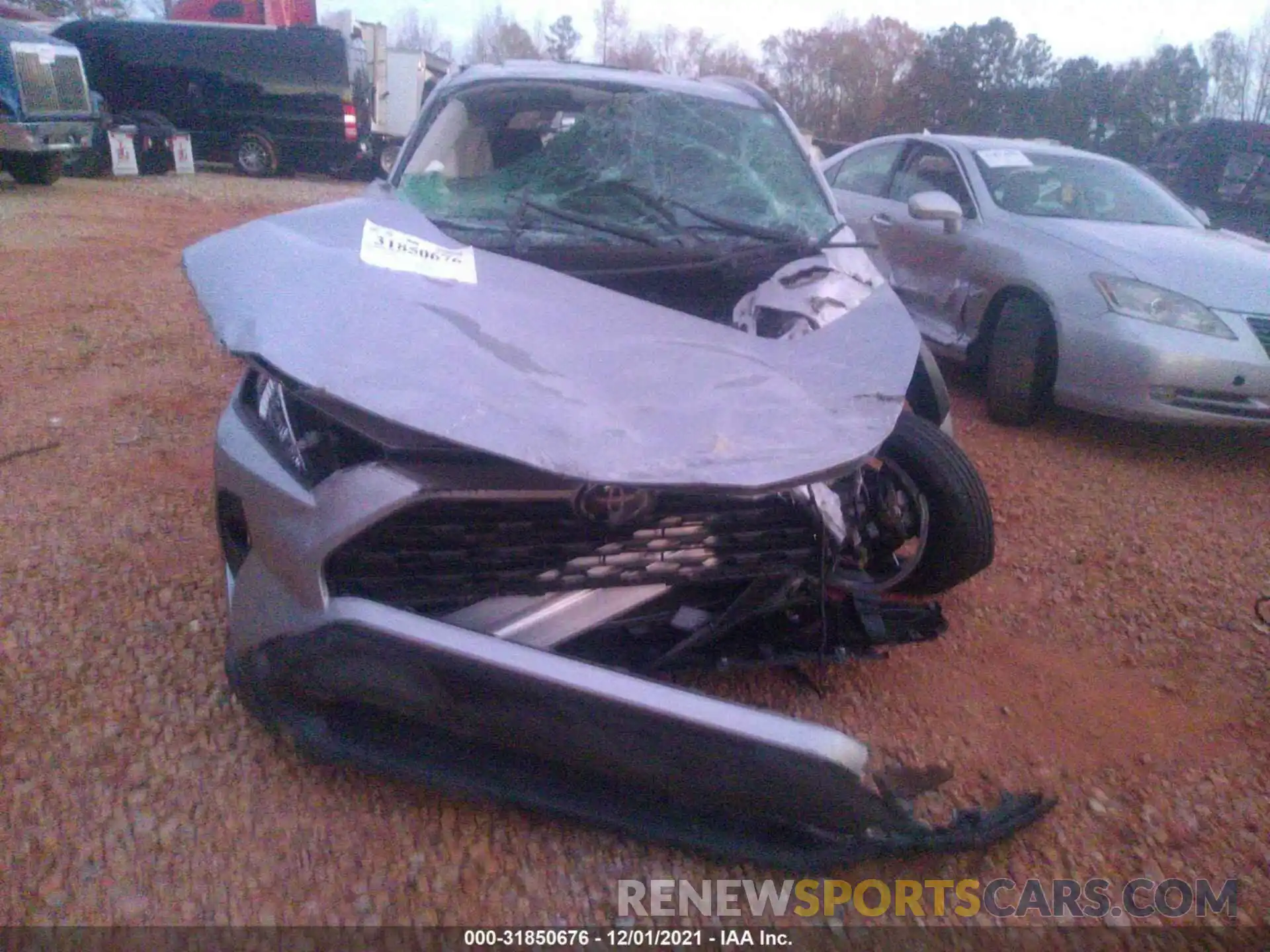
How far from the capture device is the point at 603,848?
87.0 inches

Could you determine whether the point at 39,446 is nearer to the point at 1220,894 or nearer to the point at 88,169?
the point at 1220,894

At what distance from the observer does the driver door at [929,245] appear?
5.73 m

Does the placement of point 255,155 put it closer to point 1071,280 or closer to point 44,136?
point 44,136

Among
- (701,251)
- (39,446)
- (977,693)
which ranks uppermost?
(701,251)

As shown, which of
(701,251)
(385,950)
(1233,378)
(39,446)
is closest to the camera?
(385,950)

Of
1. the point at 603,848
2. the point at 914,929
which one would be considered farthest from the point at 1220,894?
the point at 603,848

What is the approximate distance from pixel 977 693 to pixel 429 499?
6.03ft

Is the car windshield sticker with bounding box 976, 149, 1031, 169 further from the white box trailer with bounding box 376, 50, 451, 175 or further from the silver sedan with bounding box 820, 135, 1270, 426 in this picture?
the white box trailer with bounding box 376, 50, 451, 175

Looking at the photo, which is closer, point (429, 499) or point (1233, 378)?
point (429, 499)

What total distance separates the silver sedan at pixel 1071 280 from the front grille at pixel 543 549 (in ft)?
5.76

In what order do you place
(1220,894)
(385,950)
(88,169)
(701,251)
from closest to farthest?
(385,950), (1220,894), (701,251), (88,169)

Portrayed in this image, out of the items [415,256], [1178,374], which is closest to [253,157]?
[415,256]

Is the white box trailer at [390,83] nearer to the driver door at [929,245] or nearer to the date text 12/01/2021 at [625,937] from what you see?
the driver door at [929,245]

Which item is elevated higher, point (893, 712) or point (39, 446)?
point (893, 712)
